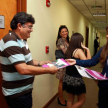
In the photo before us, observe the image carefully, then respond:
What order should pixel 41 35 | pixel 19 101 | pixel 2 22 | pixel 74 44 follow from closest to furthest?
1. pixel 19 101
2. pixel 2 22
3. pixel 74 44
4. pixel 41 35

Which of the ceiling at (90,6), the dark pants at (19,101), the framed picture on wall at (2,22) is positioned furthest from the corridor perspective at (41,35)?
the ceiling at (90,6)

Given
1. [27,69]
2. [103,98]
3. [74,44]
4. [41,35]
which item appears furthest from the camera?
[41,35]

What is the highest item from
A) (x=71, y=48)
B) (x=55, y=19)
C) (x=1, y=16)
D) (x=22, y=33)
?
(x=55, y=19)

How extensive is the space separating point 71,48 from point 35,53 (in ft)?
2.04

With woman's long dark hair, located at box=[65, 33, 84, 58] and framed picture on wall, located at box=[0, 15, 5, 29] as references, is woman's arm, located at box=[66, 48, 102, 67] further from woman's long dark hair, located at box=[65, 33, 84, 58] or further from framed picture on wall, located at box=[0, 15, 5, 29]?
framed picture on wall, located at box=[0, 15, 5, 29]

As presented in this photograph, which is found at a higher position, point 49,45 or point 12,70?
point 49,45

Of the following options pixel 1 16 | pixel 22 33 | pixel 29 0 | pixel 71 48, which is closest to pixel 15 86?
pixel 22 33

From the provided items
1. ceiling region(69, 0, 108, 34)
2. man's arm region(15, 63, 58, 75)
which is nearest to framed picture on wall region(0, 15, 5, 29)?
man's arm region(15, 63, 58, 75)

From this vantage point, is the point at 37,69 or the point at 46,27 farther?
the point at 46,27

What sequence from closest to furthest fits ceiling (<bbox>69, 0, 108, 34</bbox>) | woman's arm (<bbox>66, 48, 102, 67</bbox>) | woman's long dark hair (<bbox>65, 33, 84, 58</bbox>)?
woman's arm (<bbox>66, 48, 102, 67</bbox>) < woman's long dark hair (<bbox>65, 33, 84, 58</bbox>) < ceiling (<bbox>69, 0, 108, 34</bbox>)

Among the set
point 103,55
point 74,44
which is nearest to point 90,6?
point 74,44

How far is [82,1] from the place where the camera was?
14.0 ft

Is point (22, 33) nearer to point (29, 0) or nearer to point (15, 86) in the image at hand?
point (15, 86)

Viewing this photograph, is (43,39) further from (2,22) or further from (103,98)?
(103,98)
